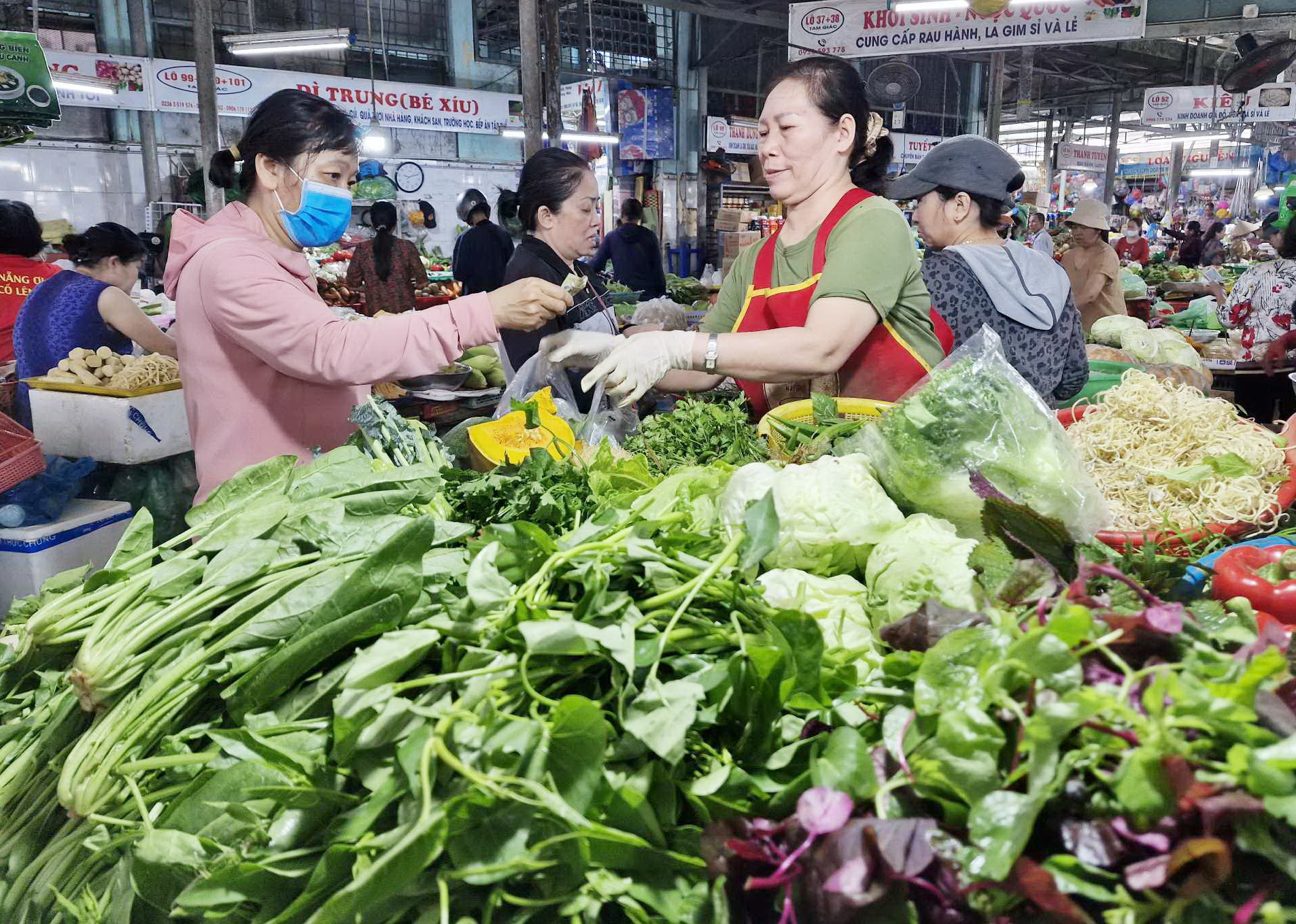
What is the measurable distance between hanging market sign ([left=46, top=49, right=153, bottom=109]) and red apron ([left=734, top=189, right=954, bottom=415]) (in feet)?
40.9

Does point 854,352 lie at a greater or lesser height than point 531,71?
lesser

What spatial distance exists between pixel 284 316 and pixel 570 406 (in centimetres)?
79

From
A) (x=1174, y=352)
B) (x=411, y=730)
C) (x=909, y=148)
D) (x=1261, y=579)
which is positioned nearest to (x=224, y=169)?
(x=411, y=730)

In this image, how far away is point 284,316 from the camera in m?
2.26

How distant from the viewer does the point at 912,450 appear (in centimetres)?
149

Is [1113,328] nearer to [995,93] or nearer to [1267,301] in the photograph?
[1267,301]

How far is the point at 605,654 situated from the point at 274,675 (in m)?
0.42

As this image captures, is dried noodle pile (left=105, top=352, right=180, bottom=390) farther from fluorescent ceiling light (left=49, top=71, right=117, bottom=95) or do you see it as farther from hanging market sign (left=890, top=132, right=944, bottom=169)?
hanging market sign (left=890, top=132, right=944, bottom=169)

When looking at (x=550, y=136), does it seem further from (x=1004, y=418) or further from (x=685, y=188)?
(x=685, y=188)

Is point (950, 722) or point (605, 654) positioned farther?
point (605, 654)

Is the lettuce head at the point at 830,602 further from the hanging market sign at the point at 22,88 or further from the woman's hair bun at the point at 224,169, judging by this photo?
the hanging market sign at the point at 22,88

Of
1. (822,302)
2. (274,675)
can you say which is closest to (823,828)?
(274,675)

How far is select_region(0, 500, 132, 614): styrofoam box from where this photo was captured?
11.8 ft

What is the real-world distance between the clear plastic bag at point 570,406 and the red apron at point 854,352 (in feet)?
1.28
